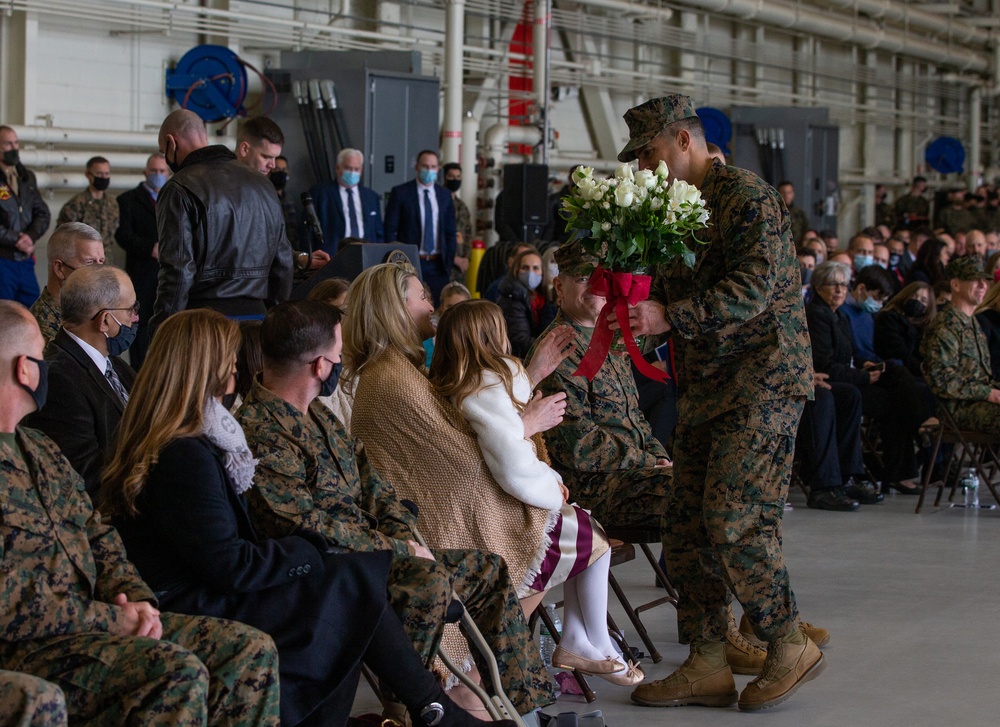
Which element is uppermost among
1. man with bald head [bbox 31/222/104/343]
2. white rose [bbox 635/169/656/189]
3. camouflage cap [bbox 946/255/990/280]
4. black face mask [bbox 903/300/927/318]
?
white rose [bbox 635/169/656/189]

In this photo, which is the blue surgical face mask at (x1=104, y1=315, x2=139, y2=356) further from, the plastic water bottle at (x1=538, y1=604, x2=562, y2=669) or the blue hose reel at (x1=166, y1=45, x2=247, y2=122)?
the blue hose reel at (x1=166, y1=45, x2=247, y2=122)

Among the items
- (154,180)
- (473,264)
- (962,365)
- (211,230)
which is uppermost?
(154,180)

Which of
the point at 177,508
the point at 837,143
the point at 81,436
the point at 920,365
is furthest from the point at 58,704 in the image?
the point at 837,143

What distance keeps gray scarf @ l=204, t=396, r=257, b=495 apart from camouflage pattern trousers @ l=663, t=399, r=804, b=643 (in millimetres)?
1486

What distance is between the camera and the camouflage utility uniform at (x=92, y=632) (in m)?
2.41

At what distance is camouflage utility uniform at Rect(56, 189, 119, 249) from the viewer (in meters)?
8.84

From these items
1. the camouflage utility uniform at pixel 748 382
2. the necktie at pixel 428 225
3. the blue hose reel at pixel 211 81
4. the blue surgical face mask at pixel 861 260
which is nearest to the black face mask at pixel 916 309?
the blue surgical face mask at pixel 861 260

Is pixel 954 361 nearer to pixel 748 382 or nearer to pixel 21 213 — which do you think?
pixel 748 382

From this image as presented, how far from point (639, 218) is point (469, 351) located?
646 mm

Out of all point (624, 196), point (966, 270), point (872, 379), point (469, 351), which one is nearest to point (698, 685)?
point (469, 351)

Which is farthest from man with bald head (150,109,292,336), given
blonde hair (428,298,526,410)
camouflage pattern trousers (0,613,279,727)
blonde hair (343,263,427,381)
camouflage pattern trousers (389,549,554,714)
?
camouflage pattern trousers (0,613,279,727)

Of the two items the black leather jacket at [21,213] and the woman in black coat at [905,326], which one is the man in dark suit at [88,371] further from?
the woman in black coat at [905,326]

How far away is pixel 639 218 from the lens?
3.55 metres

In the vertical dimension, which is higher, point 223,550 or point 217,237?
point 217,237
